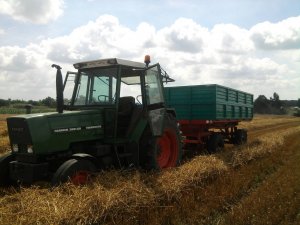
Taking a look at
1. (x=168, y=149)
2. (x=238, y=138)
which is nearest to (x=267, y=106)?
(x=238, y=138)

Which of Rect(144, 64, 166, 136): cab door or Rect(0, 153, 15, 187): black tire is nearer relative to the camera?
Rect(0, 153, 15, 187): black tire

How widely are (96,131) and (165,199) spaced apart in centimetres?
193

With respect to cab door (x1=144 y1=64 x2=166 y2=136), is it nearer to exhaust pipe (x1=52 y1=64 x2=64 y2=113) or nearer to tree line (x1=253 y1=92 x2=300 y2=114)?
exhaust pipe (x1=52 y1=64 x2=64 y2=113)

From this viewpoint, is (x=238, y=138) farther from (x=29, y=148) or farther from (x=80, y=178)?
(x=29, y=148)

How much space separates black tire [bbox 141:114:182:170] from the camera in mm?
7838

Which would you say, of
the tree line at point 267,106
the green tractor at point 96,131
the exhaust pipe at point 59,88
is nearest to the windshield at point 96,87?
the green tractor at point 96,131

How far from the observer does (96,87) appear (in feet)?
25.5

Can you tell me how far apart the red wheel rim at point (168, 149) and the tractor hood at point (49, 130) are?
1.97 metres

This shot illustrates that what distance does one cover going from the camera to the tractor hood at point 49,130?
633 cm

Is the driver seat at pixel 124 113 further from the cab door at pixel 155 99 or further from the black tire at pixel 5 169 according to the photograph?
the black tire at pixel 5 169

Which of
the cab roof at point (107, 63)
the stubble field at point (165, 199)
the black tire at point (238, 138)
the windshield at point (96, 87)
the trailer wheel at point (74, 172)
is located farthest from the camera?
the black tire at point (238, 138)

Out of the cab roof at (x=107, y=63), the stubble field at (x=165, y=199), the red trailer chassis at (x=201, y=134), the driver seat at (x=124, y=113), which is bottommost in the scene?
the stubble field at (x=165, y=199)

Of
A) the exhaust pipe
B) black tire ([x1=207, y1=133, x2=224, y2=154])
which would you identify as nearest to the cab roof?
the exhaust pipe

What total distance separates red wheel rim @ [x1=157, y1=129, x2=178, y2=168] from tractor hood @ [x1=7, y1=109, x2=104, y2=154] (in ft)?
6.45
